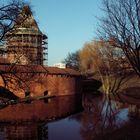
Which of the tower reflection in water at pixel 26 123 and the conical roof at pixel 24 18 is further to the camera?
the tower reflection in water at pixel 26 123

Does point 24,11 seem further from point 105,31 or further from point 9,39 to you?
point 105,31

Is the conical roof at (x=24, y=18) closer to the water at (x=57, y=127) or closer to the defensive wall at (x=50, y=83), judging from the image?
the water at (x=57, y=127)

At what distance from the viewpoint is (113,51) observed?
54.0ft

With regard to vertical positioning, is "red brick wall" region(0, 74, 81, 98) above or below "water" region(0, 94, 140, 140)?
above

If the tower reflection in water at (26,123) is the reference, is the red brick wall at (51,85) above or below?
above

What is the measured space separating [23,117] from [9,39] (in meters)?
11.4

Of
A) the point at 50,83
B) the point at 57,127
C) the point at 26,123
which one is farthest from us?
the point at 50,83

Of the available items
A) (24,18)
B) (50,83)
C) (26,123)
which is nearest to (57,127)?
(26,123)

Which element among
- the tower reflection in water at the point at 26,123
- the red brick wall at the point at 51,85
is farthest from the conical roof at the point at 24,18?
the red brick wall at the point at 51,85

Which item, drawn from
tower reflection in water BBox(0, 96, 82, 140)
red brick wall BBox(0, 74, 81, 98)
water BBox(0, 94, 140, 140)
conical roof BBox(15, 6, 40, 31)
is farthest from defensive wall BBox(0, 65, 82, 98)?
conical roof BBox(15, 6, 40, 31)

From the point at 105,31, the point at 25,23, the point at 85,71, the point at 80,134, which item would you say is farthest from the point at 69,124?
the point at 85,71

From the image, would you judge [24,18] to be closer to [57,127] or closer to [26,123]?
[57,127]

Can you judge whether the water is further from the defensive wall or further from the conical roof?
the defensive wall

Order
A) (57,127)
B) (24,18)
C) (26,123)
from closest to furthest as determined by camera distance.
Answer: (24,18), (57,127), (26,123)
